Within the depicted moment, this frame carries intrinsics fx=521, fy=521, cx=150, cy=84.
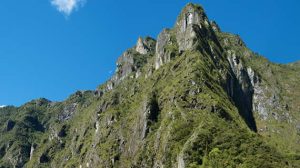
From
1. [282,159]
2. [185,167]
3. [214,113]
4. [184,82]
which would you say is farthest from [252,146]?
[184,82]

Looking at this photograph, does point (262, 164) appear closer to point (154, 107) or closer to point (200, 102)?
point (200, 102)

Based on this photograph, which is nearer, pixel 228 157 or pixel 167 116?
pixel 228 157

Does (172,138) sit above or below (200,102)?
below

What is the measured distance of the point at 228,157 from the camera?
452ft

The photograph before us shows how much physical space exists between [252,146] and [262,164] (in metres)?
10.1

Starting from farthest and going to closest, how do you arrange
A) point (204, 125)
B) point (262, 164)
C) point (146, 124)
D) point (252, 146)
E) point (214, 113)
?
point (146, 124) → point (214, 113) → point (204, 125) → point (252, 146) → point (262, 164)

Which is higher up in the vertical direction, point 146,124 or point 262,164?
point 146,124

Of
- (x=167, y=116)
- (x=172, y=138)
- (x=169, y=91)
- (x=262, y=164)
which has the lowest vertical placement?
(x=262, y=164)

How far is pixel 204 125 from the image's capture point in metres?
154

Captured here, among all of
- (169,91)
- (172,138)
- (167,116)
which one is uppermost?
(169,91)

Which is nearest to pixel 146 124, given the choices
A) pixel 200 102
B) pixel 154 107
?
pixel 154 107

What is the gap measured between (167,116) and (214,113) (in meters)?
16.0

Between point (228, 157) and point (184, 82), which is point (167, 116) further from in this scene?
point (228, 157)

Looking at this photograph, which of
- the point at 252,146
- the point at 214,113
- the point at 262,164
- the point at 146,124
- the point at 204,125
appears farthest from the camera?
the point at 146,124
